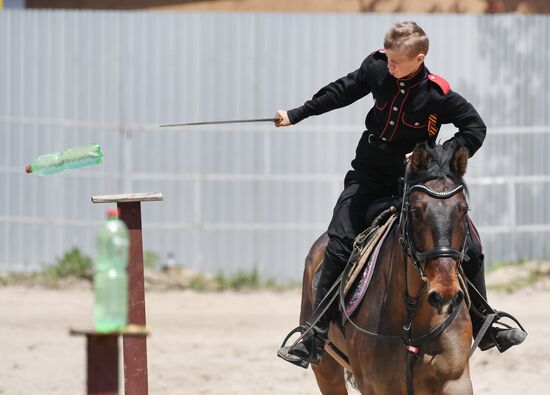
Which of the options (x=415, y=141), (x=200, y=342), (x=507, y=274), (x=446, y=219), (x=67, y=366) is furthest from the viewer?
(x=507, y=274)

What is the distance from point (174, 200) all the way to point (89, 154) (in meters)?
8.19

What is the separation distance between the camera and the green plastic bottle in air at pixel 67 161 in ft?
23.6

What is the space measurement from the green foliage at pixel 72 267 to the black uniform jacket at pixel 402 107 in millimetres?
8571

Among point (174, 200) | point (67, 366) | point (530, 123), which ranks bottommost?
point (67, 366)

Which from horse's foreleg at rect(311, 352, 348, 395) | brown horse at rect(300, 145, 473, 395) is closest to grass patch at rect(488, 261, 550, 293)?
horse's foreleg at rect(311, 352, 348, 395)

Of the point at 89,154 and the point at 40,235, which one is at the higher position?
the point at 89,154

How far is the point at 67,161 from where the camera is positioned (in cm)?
730

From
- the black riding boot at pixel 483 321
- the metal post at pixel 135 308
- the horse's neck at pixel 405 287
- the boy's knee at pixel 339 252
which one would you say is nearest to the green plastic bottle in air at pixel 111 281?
the horse's neck at pixel 405 287

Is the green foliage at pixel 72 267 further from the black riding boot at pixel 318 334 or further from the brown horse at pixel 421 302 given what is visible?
the brown horse at pixel 421 302

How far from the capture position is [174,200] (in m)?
15.4

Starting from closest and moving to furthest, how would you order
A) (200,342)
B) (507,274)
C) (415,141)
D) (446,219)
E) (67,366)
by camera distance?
1. (446,219)
2. (415,141)
3. (67,366)
4. (200,342)
5. (507,274)

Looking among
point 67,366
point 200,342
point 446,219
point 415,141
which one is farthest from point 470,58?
point 446,219

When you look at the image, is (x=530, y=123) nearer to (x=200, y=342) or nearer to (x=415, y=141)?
(x=200, y=342)

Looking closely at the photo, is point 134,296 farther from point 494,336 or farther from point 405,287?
point 494,336
